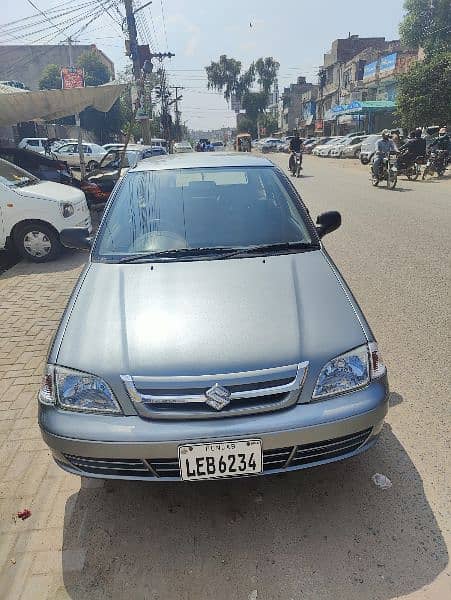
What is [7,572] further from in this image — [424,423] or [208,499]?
[424,423]

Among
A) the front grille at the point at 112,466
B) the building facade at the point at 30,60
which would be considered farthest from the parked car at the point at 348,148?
the building facade at the point at 30,60

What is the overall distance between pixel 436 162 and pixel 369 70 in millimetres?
30500

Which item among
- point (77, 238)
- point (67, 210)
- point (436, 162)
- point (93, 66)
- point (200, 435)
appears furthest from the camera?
point (93, 66)

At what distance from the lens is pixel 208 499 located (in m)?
2.59

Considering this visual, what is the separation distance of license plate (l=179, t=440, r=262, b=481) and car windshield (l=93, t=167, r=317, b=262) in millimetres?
1410

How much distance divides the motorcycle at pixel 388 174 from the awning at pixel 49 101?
25.7 feet

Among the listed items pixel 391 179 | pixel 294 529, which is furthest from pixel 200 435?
pixel 391 179

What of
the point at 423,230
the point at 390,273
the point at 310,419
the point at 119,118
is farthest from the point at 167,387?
the point at 119,118

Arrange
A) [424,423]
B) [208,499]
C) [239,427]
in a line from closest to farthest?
[239,427]
[208,499]
[424,423]

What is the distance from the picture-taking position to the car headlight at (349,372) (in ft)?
7.31

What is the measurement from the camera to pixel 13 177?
25.6ft

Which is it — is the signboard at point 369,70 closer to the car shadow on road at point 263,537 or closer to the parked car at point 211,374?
the parked car at point 211,374

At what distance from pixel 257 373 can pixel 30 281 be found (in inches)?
215

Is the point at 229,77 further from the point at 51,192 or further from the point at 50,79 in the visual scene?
the point at 51,192
